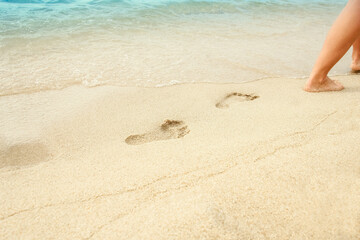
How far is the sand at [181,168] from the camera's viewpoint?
84cm

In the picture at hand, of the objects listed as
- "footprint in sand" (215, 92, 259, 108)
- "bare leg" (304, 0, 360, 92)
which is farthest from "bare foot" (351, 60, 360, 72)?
"footprint in sand" (215, 92, 259, 108)

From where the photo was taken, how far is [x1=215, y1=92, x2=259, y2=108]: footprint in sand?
1920 mm

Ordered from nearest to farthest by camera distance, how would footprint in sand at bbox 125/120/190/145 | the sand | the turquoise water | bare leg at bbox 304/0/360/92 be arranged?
the sand → footprint in sand at bbox 125/120/190/145 → bare leg at bbox 304/0/360/92 → the turquoise water

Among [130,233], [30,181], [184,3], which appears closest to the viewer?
[130,233]

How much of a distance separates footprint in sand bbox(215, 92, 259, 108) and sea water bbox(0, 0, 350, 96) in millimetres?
343

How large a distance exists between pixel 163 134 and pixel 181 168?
0.49 meters

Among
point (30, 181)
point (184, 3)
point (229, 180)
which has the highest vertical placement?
point (184, 3)

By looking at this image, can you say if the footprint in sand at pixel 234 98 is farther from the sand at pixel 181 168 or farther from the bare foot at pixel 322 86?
the bare foot at pixel 322 86

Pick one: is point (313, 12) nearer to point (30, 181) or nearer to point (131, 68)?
point (131, 68)

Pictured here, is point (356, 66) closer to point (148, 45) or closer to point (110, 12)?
point (148, 45)

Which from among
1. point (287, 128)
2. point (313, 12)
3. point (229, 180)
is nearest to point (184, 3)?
point (313, 12)

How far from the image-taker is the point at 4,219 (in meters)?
0.92

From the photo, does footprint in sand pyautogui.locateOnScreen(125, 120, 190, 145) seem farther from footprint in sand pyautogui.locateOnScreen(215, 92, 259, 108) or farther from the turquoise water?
the turquoise water

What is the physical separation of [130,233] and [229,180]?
0.43 metres
